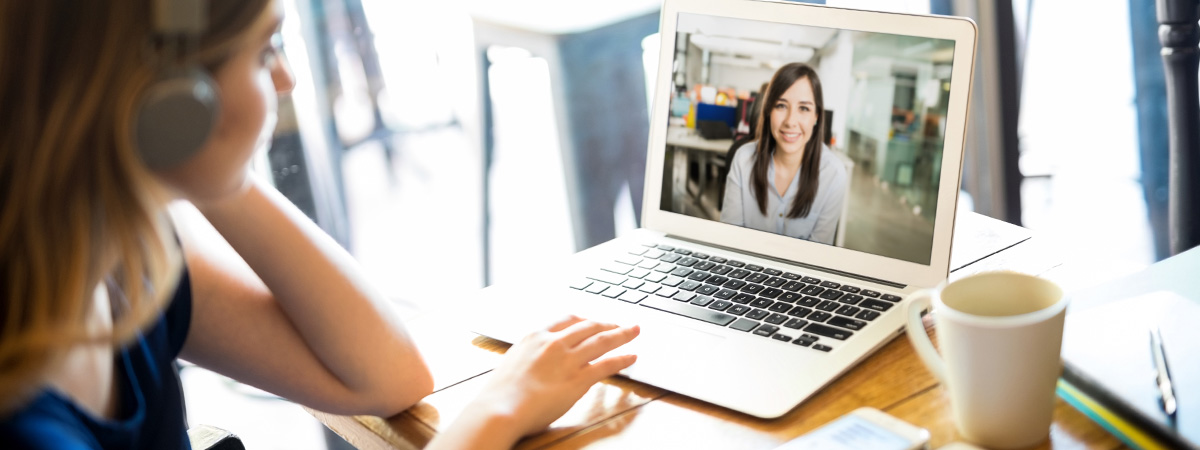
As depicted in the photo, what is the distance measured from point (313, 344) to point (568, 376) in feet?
0.81

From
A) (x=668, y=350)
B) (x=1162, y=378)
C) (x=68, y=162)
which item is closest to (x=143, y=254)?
(x=68, y=162)

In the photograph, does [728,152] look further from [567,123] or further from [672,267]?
[567,123]

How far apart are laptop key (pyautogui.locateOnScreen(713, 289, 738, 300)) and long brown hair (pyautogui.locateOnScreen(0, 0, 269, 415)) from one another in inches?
19.9

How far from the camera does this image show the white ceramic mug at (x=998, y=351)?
58 centimetres

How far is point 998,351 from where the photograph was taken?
0.58 meters

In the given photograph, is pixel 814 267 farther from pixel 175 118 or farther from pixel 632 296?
pixel 175 118

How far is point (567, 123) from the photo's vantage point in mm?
2020

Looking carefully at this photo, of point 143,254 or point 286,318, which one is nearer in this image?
point 143,254

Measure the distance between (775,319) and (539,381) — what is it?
23 cm

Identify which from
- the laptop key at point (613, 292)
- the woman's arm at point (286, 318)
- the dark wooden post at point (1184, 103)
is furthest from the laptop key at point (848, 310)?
the dark wooden post at point (1184, 103)

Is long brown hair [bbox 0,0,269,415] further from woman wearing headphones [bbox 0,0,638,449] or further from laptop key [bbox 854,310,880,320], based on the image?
laptop key [bbox 854,310,880,320]

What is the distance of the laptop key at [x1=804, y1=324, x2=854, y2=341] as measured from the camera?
2.58 feet

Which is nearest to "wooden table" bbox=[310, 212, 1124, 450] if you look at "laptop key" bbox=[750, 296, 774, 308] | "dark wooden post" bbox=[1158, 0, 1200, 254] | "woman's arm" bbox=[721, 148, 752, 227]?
"laptop key" bbox=[750, 296, 774, 308]


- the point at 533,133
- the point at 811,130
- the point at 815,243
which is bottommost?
the point at 533,133
